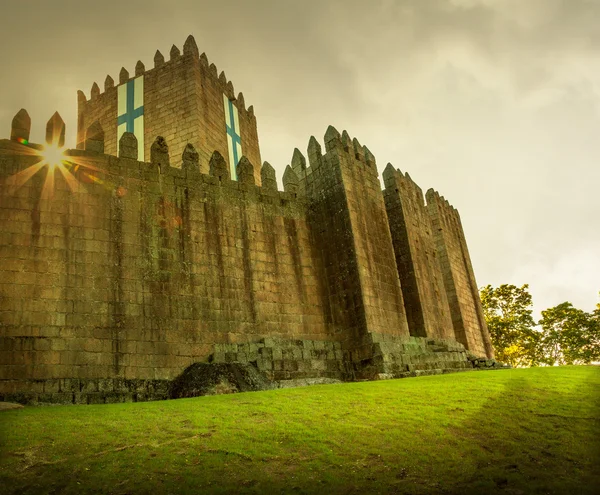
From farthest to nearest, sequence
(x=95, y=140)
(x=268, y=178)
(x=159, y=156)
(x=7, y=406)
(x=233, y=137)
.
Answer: (x=233, y=137), (x=268, y=178), (x=159, y=156), (x=95, y=140), (x=7, y=406)

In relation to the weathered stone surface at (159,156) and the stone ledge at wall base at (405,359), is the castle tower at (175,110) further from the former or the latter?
the stone ledge at wall base at (405,359)

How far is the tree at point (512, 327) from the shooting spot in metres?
36.8

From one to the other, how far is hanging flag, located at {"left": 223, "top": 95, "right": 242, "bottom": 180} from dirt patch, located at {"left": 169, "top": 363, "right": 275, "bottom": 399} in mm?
15211

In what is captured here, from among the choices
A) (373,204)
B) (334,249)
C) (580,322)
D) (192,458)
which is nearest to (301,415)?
(192,458)

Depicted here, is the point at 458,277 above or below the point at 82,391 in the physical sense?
above

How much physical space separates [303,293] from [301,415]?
8.24m

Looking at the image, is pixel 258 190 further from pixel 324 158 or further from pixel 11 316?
pixel 11 316

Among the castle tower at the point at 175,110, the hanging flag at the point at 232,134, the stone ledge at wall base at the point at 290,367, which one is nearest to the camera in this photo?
the stone ledge at wall base at the point at 290,367

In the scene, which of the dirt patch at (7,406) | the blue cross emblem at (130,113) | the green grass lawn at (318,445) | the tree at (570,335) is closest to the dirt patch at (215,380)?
the green grass lawn at (318,445)

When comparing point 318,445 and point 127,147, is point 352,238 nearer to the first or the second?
point 127,147

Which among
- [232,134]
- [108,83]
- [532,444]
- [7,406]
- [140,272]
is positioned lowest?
[532,444]

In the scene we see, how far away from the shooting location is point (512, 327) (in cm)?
3712

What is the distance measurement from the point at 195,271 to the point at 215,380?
3.63 m

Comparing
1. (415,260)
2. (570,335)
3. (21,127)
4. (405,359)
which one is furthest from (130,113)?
(570,335)
